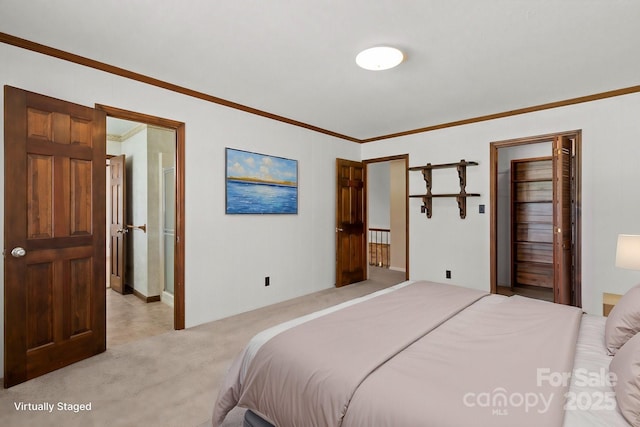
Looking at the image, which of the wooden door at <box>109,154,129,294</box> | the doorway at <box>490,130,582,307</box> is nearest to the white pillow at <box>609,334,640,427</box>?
the doorway at <box>490,130,582,307</box>

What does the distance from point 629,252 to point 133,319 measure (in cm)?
465

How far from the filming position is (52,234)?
2373 mm

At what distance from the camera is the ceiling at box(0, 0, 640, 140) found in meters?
1.99

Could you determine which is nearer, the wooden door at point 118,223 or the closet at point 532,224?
the wooden door at point 118,223

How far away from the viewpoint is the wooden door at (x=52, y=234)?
2166 mm

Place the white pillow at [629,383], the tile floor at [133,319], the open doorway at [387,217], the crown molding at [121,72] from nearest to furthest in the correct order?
the white pillow at [629,383] < the crown molding at [121,72] < the tile floor at [133,319] < the open doorway at [387,217]

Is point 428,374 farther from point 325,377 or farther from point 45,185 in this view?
point 45,185

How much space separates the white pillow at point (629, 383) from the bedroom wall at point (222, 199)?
10.6 ft

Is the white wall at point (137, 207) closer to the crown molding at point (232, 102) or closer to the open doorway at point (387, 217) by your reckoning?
the crown molding at point (232, 102)

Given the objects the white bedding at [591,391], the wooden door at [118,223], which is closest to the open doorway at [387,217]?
the wooden door at [118,223]

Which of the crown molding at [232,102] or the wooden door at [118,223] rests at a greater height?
the crown molding at [232,102]

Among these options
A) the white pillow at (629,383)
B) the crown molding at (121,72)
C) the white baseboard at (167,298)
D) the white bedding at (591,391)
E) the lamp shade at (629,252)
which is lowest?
the white baseboard at (167,298)

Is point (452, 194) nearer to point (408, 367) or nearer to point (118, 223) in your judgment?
point (408, 367)

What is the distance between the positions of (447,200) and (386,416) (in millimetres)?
3902
